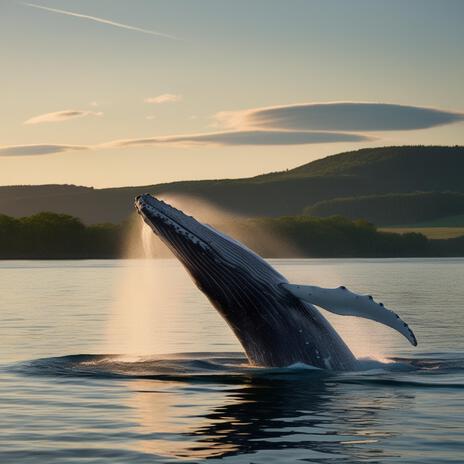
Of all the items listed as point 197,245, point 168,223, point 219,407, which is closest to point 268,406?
point 219,407

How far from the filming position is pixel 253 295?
16562mm

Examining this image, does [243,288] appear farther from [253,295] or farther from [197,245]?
[197,245]

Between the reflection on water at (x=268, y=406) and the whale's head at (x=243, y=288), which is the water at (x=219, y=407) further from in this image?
the whale's head at (x=243, y=288)

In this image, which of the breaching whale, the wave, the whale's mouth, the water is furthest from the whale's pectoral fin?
the whale's mouth

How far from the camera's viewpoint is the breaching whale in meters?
16.1

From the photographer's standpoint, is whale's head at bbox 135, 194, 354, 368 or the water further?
whale's head at bbox 135, 194, 354, 368

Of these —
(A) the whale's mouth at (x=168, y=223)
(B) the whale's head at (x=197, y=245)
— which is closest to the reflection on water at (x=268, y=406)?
(B) the whale's head at (x=197, y=245)

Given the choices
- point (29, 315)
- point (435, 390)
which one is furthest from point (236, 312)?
point (29, 315)

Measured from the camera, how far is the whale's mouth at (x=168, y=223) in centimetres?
1612

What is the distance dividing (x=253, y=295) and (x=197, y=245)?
1.12 meters

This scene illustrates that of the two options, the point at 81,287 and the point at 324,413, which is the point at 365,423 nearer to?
the point at 324,413

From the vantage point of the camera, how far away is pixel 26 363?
2105cm

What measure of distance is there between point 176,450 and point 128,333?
66.5 ft

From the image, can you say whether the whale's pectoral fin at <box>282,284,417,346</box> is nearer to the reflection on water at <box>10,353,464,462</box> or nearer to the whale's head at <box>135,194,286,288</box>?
the reflection on water at <box>10,353,464,462</box>
